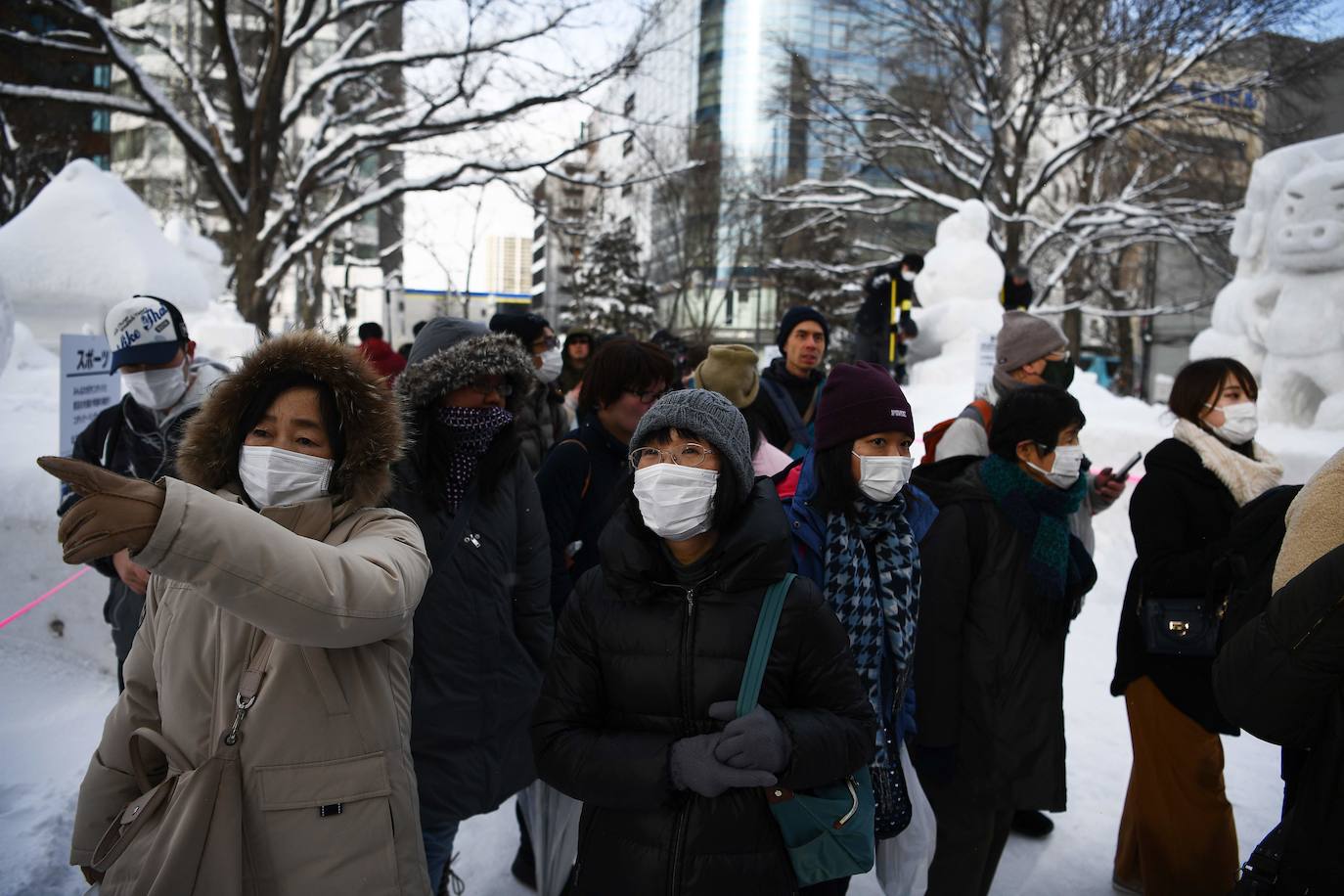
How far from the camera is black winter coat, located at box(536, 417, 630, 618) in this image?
3717mm

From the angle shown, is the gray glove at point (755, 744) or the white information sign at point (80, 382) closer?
the gray glove at point (755, 744)

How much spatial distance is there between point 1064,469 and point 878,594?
925 millimetres

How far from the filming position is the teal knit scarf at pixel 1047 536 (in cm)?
Result: 307

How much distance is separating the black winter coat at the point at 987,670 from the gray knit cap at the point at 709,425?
1068mm

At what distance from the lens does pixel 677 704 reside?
2.12 m

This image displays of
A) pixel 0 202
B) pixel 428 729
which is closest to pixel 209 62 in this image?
pixel 0 202

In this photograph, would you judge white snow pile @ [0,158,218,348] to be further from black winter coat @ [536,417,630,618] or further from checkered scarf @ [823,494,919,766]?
checkered scarf @ [823,494,919,766]

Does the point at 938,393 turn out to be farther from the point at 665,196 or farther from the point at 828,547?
the point at 665,196

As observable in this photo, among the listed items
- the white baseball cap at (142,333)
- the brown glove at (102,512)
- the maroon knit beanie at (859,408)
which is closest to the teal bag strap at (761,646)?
the maroon knit beanie at (859,408)

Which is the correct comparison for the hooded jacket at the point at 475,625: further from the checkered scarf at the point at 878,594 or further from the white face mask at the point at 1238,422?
the white face mask at the point at 1238,422

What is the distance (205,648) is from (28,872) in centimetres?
219

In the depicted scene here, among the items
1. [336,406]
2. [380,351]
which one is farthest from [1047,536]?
[380,351]

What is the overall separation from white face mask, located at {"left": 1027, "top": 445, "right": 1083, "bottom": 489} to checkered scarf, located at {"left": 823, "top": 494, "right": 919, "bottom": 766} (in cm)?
67

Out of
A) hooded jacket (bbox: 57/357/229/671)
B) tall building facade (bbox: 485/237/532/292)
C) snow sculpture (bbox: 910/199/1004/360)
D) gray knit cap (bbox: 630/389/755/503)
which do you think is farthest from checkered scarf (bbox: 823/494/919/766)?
tall building facade (bbox: 485/237/532/292)
